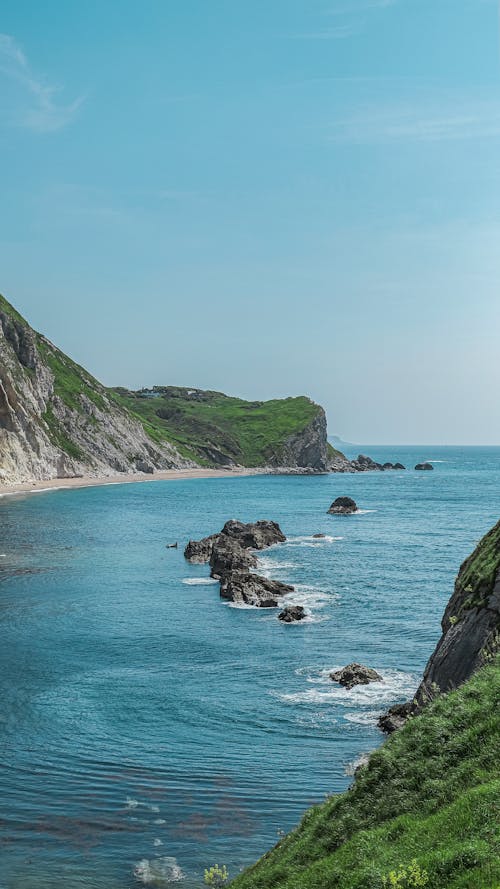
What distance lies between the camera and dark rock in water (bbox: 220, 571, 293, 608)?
6014cm

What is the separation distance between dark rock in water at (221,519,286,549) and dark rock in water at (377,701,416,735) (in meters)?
57.3

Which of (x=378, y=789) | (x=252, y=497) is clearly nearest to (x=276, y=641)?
(x=378, y=789)

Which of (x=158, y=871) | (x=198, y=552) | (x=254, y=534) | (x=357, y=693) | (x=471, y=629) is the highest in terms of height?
(x=471, y=629)

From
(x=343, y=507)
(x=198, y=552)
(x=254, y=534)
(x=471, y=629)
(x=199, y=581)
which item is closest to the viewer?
(x=471, y=629)

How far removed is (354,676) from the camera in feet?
128

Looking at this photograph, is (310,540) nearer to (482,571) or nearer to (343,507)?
(343,507)

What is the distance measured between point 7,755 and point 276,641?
21815 mm

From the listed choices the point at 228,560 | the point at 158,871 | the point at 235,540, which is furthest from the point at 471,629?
the point at 235,540

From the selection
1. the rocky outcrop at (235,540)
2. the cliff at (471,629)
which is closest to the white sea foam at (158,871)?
the cliff at (471,629)

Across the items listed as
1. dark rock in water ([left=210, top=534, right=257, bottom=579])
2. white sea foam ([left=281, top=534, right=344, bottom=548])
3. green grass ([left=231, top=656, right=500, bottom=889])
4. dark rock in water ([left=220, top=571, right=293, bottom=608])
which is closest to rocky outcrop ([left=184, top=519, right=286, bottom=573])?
dark rock in water ([left=210, top=534, right=257, bottom=579])

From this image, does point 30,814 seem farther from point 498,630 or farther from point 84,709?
point 498,630

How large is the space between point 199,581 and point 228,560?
177 inches

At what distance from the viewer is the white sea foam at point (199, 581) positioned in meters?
69.1

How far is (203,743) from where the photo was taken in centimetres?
3158
